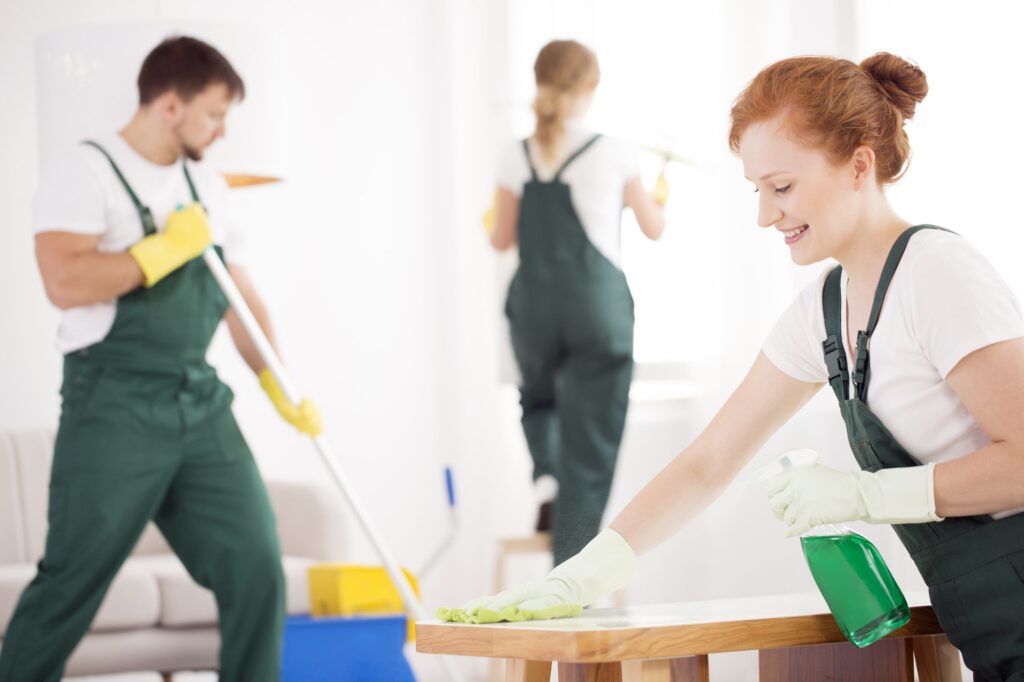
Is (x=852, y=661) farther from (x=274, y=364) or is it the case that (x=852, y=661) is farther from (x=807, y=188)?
(x=274, y=364)

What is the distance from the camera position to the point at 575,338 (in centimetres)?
295

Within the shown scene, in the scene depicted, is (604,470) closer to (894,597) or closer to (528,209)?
(528,209)

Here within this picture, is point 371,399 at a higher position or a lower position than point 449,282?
lower

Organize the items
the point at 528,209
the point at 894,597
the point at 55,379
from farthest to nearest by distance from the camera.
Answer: the point at 55,379, the point at 528,209, the point at 894,597

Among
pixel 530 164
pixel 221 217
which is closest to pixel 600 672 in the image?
pixel 221 217

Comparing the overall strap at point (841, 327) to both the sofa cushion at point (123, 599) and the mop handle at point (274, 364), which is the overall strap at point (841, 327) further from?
the sofa cushion at point (123, 599)

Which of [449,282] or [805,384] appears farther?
[449,282]

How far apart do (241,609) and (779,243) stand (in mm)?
1282

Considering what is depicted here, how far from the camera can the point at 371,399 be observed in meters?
4.14

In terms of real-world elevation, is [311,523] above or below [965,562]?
below

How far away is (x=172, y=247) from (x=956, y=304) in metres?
1.52

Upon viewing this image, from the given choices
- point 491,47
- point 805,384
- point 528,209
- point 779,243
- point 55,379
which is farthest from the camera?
point 491,47

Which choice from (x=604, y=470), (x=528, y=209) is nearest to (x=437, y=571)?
(x=604, y=470)

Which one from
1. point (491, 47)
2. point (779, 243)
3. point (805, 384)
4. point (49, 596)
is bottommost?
point (49, 596)
